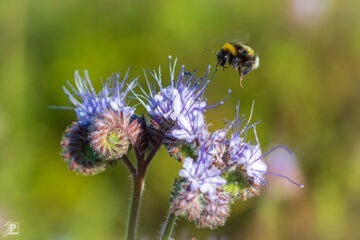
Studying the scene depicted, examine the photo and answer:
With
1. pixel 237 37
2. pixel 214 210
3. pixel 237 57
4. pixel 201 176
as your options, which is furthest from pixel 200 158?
pixel 237 37

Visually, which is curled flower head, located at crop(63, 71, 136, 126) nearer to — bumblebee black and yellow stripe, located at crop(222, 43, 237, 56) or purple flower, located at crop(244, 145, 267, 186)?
purple flower, located at crop(244, 145, 267, 186)

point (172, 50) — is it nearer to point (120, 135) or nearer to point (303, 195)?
point (303, 195)

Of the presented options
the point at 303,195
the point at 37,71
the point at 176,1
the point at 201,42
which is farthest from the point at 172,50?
the point at 303,195

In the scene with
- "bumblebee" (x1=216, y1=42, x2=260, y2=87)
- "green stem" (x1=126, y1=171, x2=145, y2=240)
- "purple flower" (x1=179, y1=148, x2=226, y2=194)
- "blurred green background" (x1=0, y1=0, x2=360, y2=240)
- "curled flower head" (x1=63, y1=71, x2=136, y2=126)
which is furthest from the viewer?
"blurred green background" (x1=0, y1=0, x2=360, y2=240)

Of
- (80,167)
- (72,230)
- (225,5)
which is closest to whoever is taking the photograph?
(80,167)

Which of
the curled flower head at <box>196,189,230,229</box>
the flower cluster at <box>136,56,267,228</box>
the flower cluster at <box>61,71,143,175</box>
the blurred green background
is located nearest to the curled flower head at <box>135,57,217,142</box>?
the flower cluster at <box>136,56,267,228</box>

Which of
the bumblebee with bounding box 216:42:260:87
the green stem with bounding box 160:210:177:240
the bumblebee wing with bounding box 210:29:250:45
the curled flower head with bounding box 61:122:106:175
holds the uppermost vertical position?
the bumblebee wing with bounding box 210:29:250:45
